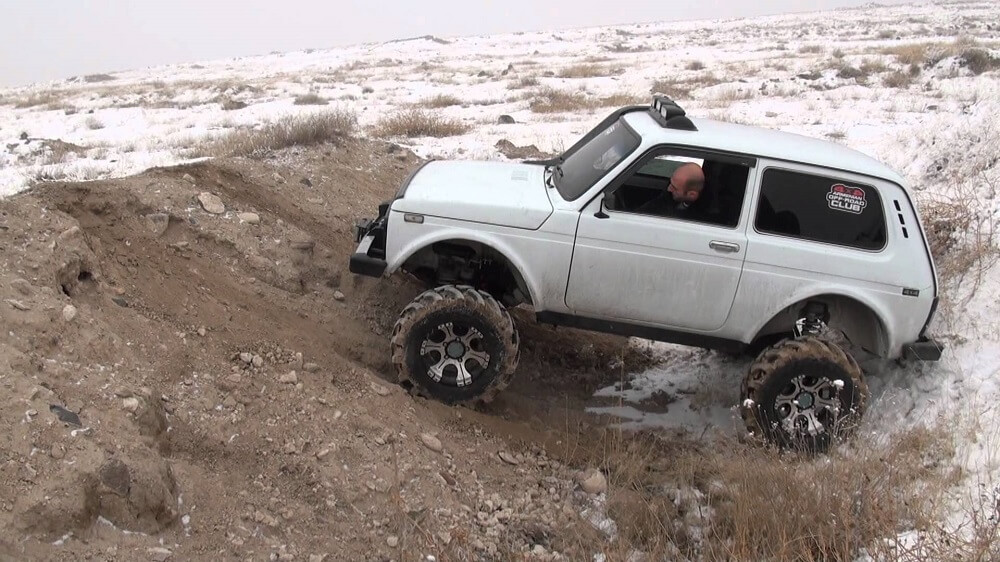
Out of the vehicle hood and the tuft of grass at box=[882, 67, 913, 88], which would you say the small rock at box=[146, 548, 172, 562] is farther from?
the tuft of grass at box=[882, 67, 913, 88]

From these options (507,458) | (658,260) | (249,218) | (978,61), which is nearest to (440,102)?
(978,61)

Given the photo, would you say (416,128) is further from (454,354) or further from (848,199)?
(848,199)

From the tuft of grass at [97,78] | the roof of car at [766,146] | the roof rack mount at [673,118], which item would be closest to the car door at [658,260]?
the roof of car at [766,146]

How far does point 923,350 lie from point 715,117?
34.8ft

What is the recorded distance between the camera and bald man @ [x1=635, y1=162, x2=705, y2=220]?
4.53 meters

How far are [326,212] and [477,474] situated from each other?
360 centimetres

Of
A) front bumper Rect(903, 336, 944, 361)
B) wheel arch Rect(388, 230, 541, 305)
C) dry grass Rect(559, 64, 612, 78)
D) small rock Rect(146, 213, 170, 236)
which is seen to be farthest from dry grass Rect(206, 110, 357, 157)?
dry grass Rect(559, 64, 612, 78)

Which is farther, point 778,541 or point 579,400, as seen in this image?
point 579,400

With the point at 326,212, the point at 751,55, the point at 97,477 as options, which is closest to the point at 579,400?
the point at 326,212

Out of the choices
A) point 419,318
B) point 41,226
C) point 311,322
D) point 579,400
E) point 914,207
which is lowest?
point 579,400

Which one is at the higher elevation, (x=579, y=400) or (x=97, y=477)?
(x=97, y=477)

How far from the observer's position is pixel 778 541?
128 inches

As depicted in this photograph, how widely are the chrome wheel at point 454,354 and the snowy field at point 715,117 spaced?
142 centimetres

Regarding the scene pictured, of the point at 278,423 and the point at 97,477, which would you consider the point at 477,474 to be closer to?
the point at 278,423
